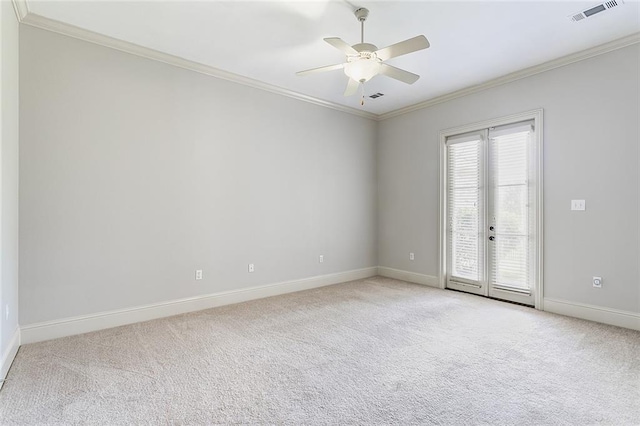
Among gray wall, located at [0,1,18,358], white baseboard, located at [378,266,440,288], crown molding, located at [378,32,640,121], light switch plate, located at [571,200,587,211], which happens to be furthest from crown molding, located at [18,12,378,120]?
light switch plate, located at [571,200,587,211]

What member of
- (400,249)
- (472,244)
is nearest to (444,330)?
(472,244)

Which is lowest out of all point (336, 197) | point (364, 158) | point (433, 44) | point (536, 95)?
point (336, 197)

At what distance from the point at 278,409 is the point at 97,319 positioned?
2443 millimetres

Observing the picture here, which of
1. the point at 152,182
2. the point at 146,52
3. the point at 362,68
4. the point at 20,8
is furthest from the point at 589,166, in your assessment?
the point at 20,8

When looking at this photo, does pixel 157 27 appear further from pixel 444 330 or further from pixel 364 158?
pixel 444 330

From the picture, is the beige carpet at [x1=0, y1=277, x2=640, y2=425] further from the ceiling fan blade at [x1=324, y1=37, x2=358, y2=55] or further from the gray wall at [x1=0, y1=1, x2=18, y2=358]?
the ceiling fan blade at [x1=324, y1=37, x2=358, y2=55]

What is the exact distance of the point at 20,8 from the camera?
2895mm

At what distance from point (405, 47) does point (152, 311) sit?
3.75 meters

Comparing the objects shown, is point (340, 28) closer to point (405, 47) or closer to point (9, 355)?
point (405, 47)

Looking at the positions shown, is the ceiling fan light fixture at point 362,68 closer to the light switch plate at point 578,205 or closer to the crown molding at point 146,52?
the crown molding at point 146,52

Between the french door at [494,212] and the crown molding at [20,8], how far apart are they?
17.2 feet

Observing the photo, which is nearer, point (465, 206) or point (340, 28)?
point (340, 28)

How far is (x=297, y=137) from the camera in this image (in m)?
5.16

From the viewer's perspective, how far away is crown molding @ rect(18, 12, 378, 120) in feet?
10.3
